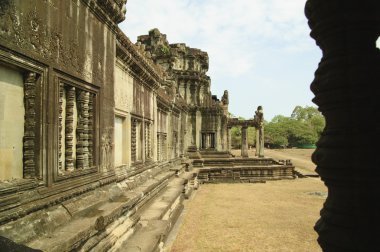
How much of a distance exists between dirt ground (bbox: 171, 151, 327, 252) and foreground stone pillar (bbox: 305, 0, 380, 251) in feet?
19.1

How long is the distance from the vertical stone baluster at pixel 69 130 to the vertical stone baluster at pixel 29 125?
0.82m

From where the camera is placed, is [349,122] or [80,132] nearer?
[349,122]

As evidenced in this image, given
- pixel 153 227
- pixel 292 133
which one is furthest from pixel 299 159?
pixel 153 227

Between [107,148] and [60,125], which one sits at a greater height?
[60,125]

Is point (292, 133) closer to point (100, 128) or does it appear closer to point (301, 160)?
point (301, 160)

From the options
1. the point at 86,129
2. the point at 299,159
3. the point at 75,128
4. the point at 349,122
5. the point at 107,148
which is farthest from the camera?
the point at 299,159

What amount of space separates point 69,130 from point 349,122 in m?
3.59

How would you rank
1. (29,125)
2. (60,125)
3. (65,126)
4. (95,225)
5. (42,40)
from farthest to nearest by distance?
(65,126)
(60,125)
(95,225)
(42,40)
(29,125)

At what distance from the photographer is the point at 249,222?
8.97m

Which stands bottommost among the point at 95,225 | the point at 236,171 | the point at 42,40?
the point at 236,171

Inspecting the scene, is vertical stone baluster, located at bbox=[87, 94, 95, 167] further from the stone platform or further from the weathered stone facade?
the stone platform

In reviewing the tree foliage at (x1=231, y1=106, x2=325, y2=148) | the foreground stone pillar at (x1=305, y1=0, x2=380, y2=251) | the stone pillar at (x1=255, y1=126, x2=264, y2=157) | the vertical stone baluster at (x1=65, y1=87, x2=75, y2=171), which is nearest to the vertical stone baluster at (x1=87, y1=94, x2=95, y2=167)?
the vertical stone baluster at (x1=65, y1=87, x2=75, y2=171)

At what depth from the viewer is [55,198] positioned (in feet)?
11.5

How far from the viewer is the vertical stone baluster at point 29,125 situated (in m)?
3.19
